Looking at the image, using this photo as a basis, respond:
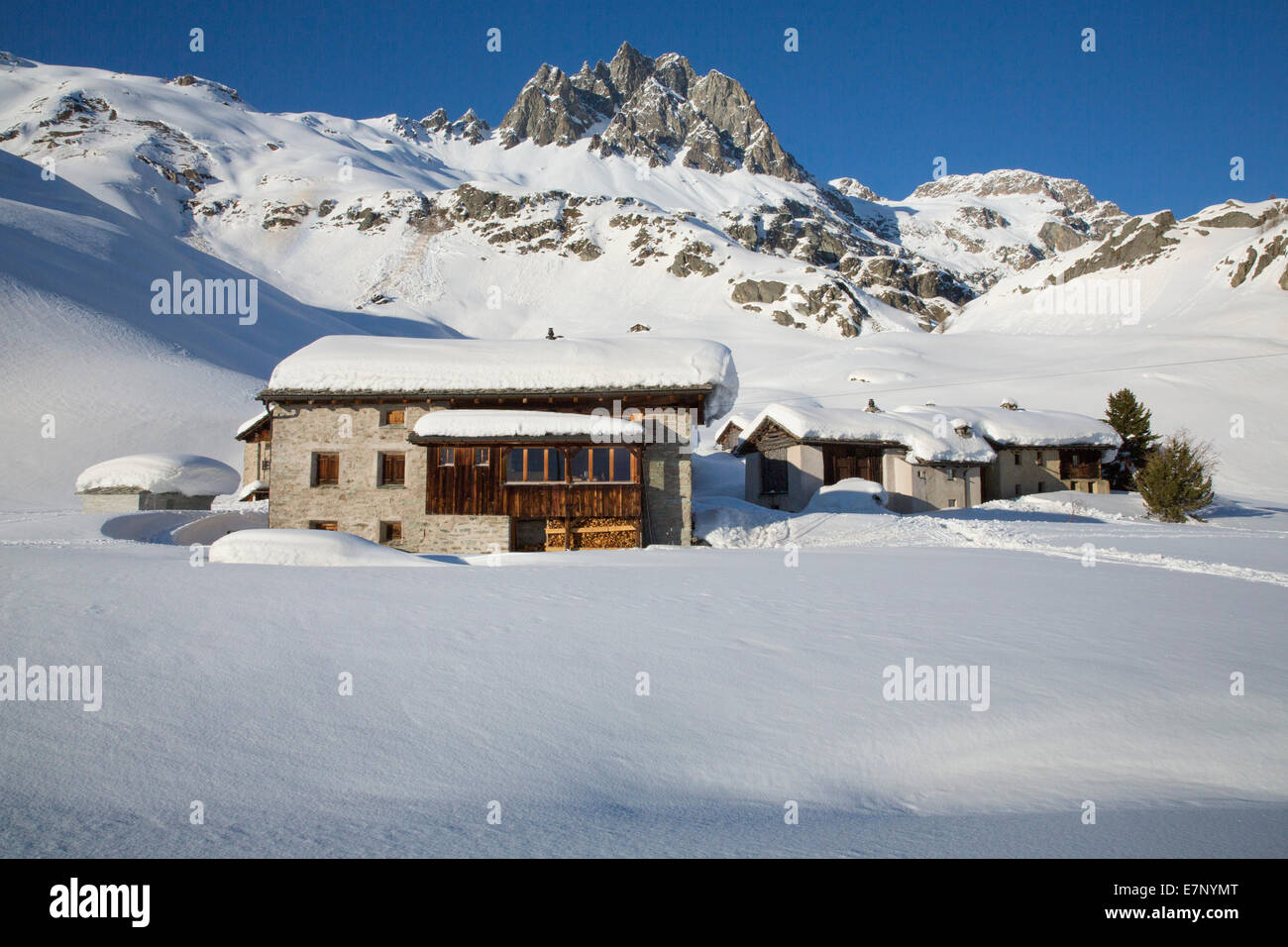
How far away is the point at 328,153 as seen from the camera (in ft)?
565

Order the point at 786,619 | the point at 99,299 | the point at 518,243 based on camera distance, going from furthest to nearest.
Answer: the point at 518,243
the point at 99,299
the point at 786,619

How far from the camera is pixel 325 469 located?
23.2 meters

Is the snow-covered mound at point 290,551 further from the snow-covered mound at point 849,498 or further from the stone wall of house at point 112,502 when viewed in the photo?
the stone wall of house at point 112,502

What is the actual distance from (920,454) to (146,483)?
109 feet

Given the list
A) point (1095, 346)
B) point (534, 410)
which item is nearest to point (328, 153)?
point (1095, 346)

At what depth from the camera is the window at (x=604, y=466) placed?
69.6ft

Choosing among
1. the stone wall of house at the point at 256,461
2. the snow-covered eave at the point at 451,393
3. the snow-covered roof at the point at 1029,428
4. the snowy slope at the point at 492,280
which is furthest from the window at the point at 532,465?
the snow-covered roof at the point at 1029,428

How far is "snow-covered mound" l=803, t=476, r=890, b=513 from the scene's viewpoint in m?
28.4

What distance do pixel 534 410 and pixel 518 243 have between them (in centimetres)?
12510

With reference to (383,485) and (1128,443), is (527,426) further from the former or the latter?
(1128,443)

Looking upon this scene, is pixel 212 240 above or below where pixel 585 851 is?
above

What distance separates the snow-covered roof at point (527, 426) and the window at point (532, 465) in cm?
79

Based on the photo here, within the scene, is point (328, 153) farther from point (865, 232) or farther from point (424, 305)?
point (865, 232)
